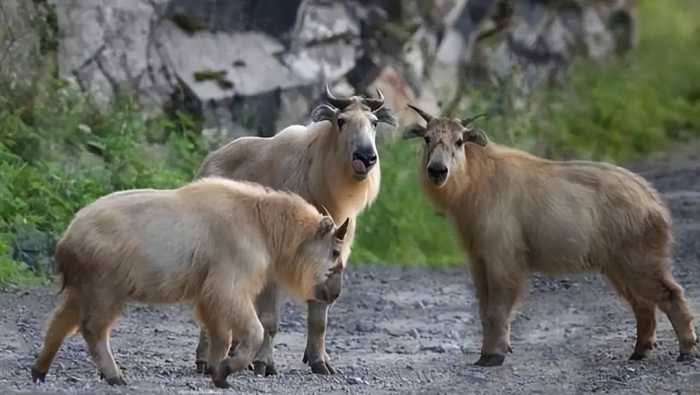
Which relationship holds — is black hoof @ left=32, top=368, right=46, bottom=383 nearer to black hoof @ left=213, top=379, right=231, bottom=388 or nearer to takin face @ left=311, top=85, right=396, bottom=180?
black hoof @ left=213, top=379, right=231, bottom=388

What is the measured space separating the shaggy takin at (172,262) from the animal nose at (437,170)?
155 centimetres

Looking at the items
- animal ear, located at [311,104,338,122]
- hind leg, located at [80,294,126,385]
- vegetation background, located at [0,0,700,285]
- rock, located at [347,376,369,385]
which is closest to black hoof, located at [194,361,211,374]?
rock, located at [347,376,369,385]

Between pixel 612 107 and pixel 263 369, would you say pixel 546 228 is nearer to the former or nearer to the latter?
pixel 263 369

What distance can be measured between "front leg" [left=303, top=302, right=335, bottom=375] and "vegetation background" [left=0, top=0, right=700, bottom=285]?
3.32 metres

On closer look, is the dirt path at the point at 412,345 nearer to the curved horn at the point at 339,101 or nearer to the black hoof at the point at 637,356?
the black hoof at the point at 637,356

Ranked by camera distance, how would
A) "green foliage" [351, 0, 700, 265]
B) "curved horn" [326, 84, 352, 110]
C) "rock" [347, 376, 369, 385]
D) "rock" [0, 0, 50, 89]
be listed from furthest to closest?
"green foliage" [351, 0, 700, 265]
"rock" [0, 0, 50, 89]
"curved horn" [326, 84, 352, 110]
"rock" [347, 376, 369, 385]

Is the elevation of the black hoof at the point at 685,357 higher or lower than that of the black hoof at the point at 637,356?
higher

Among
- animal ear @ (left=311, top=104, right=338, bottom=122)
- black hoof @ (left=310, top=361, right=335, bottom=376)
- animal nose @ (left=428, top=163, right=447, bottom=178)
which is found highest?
animal ear @ (left=311, top=104, right=338, bottom=122)

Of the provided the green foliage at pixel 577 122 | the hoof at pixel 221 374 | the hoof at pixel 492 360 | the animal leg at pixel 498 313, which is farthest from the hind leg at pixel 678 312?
the green foliage at pixel 577 122

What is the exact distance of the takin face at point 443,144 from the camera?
36.9ft

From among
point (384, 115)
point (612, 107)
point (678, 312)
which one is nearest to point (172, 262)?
point (384, 115)

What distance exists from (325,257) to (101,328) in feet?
4.86

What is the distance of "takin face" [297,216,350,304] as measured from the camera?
33.0 ft

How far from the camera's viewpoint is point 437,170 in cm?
1121
